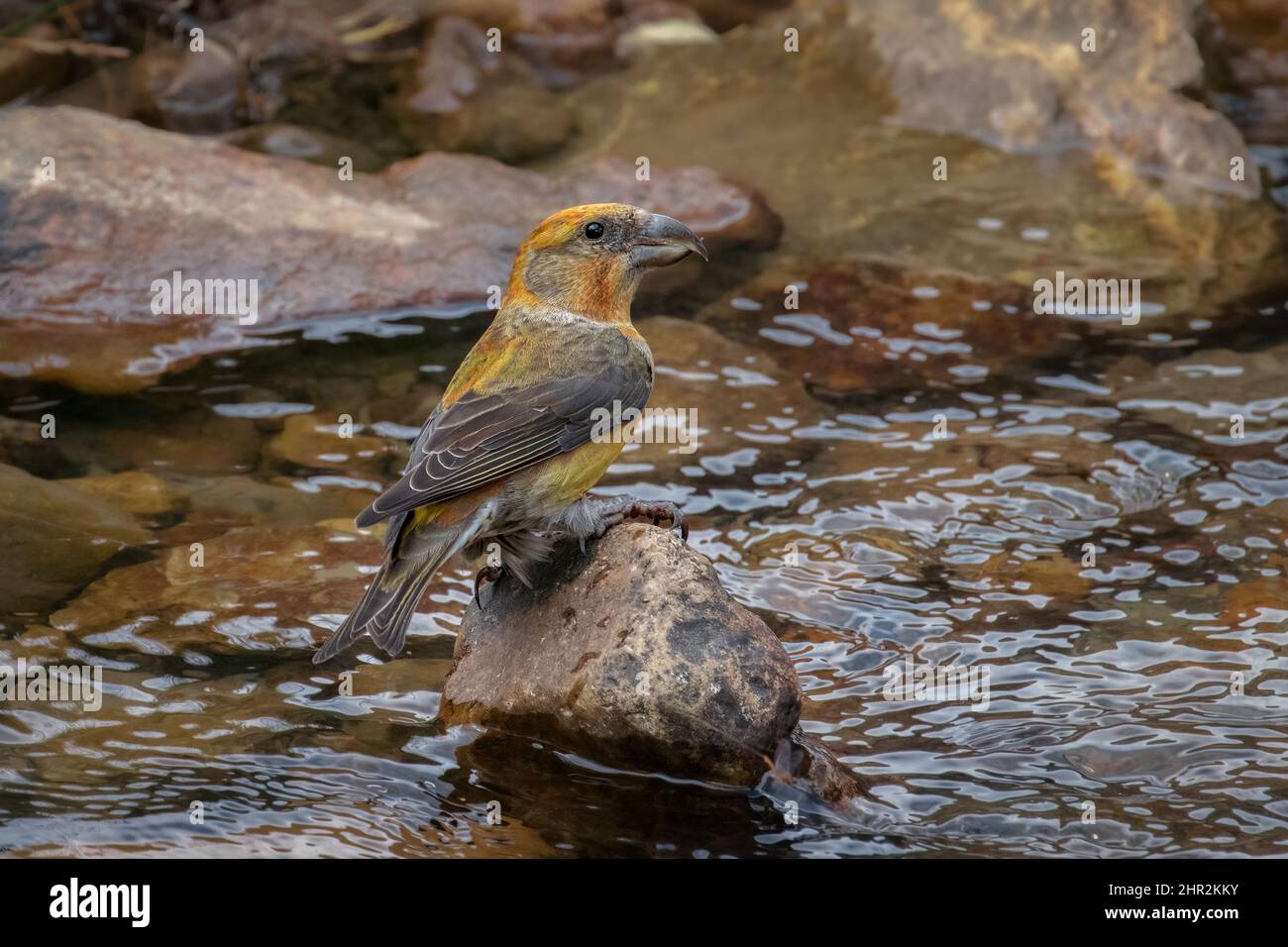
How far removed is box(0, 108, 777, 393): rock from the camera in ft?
28.6

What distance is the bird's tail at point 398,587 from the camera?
539 cm

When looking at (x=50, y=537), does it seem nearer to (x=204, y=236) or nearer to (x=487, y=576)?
(x=487, y=576)

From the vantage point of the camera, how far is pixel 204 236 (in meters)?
8.98

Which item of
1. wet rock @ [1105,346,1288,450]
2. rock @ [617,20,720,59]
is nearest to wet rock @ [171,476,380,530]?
wet rock @ [1105,346,1288,450]

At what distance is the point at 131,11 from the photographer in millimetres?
11969

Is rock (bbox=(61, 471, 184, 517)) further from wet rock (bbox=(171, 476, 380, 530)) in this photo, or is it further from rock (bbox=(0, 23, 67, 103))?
rock (bbox=(0, 23, 67, 103))

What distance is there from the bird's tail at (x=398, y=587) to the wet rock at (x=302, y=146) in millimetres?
5522

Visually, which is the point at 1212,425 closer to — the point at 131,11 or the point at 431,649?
the point at 431,649

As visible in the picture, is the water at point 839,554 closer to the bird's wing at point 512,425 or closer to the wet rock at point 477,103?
the wet rock at point 477,103

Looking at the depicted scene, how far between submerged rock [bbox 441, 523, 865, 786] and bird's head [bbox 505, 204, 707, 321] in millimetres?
1100

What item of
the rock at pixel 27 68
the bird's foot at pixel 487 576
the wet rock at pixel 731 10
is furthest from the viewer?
the wet rock at pixel 731 10

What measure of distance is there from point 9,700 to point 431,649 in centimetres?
161

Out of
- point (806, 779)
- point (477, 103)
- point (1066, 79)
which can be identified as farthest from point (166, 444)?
point (1066, 79)

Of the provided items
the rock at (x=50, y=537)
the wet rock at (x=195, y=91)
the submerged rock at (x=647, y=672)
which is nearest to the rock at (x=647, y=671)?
the submerged rock at (x=647, y=672)
